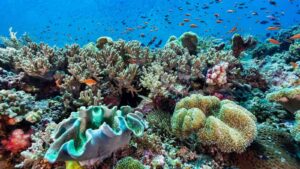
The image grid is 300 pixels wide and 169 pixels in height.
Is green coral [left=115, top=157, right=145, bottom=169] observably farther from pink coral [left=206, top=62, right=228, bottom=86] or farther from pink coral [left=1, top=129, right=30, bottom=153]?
pink coral [left=206, top=62, right=228, bottom=86]

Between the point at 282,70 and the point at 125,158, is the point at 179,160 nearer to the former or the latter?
the point at 125,158

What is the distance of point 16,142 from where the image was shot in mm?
3547

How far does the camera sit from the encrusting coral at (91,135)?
2.43 m

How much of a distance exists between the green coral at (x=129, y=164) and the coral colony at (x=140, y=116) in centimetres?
1

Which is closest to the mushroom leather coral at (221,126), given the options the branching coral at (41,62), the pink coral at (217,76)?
the pink coral at (217,76)

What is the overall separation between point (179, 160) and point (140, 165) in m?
0.73

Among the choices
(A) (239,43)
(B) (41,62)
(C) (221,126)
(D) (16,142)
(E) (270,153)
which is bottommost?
(E) (270,153)

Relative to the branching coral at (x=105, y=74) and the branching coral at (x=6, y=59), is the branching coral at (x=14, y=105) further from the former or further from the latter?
the branching coral at (x=6, y=59)

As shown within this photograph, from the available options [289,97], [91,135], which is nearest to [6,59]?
[91,135]

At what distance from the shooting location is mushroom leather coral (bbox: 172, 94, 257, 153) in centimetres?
330

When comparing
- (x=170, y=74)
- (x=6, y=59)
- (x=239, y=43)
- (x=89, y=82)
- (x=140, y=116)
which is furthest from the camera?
(x=239, y=43)

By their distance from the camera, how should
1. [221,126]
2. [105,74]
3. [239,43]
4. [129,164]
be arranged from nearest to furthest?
[129,164] < [221,126] < [105,74] < [239,43]

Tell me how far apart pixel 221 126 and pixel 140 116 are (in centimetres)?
113

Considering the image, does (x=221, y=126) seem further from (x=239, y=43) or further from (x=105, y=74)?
(x=239, y=43)
